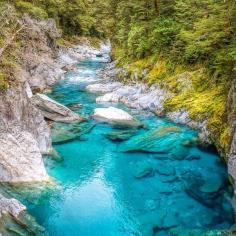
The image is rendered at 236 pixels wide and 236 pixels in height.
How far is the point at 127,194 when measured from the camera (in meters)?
14.5

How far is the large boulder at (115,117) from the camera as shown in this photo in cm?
2125

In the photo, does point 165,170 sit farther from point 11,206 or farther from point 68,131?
point 11,206

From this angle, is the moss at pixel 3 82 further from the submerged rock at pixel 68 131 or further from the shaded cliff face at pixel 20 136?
the submerged rock at pixel 68 131

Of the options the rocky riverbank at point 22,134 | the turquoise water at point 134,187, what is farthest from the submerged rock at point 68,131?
the rocky riverbank at point 22,134

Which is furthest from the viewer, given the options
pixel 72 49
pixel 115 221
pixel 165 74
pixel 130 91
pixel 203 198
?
pixel 72 49

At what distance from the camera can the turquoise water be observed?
1256 centimetres

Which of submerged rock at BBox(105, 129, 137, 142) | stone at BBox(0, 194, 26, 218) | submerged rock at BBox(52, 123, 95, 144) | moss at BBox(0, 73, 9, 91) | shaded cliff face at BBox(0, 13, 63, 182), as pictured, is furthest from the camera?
submerged rock at BBox(105, 129, 137, 142)

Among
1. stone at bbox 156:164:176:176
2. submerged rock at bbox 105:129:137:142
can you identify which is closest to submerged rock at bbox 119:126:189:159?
submerged rock at bbox 105:129:137:142

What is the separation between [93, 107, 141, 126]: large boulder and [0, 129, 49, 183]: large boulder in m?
6.49

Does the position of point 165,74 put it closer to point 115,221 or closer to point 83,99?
point 83,99

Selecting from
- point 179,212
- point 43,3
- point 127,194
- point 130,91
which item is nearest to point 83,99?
point 130,91

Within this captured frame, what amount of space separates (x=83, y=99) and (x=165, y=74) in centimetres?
640

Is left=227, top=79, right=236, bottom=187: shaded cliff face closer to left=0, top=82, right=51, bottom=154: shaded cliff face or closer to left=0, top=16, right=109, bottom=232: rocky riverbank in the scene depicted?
left=0, top=16, right=109, bottom=232: rocky riverbank

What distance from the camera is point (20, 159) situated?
15.0 m
